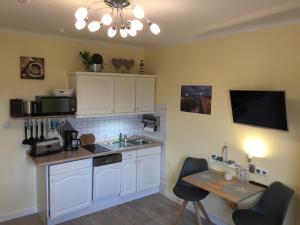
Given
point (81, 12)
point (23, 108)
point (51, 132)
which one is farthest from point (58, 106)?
point (81, 12)

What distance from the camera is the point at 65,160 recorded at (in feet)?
10.4

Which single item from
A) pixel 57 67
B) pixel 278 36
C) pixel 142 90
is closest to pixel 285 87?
pixel 278 36

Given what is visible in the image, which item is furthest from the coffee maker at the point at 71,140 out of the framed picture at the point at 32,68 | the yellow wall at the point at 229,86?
the yellow wall at the point at 229,86

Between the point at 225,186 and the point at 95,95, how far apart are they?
81.5 inches

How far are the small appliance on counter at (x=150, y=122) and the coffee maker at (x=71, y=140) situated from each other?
4.00 feet

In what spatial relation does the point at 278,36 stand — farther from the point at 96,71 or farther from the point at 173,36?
the point at 96,71

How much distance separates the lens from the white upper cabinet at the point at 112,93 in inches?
137

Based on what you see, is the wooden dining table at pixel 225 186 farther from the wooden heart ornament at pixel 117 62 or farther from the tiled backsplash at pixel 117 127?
the wooden heart ornament at pixel 117 62

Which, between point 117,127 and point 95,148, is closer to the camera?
point 95,148

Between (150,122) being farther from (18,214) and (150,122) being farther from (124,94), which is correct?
(18,214)

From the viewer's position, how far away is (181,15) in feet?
7.77

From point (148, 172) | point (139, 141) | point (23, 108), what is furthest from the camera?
point (139, 141)

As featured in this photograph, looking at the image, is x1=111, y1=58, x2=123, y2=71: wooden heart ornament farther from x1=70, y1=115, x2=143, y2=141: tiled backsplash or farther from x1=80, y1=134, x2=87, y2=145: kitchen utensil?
x1=80, y1=134, x2=87, y2=145: kitchen utensil

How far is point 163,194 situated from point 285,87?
256cm
